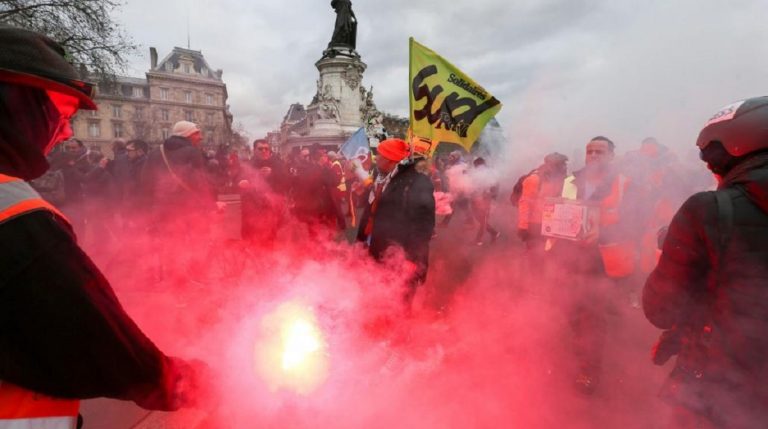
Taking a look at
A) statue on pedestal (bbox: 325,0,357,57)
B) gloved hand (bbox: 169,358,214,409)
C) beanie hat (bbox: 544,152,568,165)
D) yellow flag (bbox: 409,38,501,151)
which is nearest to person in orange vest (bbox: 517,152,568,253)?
beanie hat (bbox: 544,152,568,165)

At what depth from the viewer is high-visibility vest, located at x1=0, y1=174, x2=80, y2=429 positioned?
878mm

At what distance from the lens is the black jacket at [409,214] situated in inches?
138

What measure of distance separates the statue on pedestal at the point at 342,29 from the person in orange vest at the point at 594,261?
81.1 ft

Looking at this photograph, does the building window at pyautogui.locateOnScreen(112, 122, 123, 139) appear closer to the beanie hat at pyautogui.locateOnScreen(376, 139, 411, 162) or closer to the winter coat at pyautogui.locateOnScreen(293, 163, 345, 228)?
the winter coat at pyautogui.locateOnScreen(293, 163, 345, 228)

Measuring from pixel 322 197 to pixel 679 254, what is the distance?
16.7ft

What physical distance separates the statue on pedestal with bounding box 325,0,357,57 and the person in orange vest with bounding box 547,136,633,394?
81.1ft

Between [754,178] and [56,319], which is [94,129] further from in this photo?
[754,178]

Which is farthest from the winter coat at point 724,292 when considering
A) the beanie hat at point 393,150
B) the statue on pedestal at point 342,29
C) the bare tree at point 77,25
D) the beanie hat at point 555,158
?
the statue on pedestal at point 342,29

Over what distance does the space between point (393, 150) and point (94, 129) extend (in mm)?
77590

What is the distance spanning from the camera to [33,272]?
0.86m

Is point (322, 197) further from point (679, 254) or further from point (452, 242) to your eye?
point (679, 254)

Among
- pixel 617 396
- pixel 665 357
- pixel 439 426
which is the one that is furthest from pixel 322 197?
pixel 665 357

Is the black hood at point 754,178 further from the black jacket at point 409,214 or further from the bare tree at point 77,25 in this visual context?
the bare tree at point 77,25

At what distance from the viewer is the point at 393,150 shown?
382 cm
